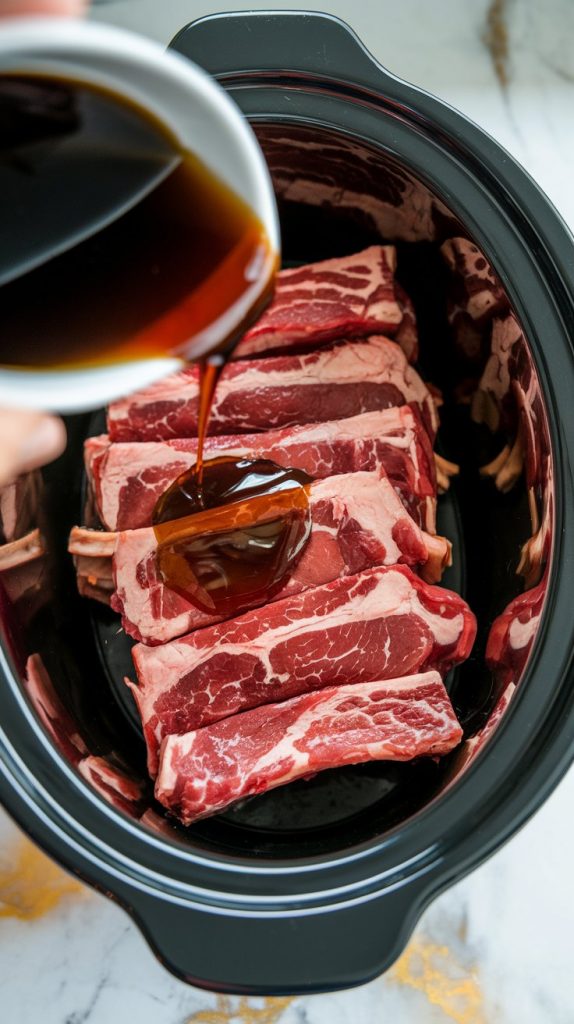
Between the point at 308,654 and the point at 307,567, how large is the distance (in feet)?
0.65

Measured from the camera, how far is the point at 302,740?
63.1 inches

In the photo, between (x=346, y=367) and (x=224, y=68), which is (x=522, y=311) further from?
(x=224, y=68)

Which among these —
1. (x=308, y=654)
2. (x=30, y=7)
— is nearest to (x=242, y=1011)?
(x=308, y=654)

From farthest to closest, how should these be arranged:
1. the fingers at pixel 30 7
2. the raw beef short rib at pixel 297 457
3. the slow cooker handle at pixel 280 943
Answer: the raw beef short rib at pixel 297 457 → the slow cooker handle at pixel 280 943 → the fingers at pixel 30 7

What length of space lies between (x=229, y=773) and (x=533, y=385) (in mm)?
955

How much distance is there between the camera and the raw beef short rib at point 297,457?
178cm

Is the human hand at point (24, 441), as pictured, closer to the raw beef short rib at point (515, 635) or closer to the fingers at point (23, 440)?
the fingers at point (23, 440)

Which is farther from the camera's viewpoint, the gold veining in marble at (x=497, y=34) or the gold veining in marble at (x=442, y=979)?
the gold veining in marble at (x=497, y=34)

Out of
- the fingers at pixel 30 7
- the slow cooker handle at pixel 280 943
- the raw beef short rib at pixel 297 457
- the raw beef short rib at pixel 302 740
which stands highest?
the fingers at pixel 30 7

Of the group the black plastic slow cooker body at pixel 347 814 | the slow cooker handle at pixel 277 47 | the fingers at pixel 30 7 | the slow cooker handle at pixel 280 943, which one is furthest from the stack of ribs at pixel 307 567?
the fingers at pixel 30 7

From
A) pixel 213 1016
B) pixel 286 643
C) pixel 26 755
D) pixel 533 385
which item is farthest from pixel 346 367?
pixel 213 1016

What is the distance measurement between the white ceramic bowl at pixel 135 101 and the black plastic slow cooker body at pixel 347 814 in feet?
1.73

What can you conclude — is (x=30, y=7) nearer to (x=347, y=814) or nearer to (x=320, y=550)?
(x=320, y=550)

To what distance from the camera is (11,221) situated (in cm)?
117
